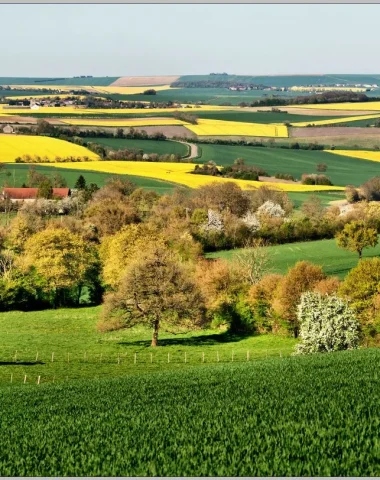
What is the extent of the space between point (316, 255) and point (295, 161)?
4082 centimetres

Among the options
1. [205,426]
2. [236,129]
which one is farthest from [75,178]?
[205,426]

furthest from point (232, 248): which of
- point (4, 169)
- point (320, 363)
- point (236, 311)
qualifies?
point (320, 363)

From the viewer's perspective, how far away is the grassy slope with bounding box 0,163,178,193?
8406 cm

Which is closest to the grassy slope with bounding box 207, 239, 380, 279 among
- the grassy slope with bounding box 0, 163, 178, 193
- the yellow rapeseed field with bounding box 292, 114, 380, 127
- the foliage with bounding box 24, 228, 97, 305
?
the foliage with bounding box 24, 228, 97, 305

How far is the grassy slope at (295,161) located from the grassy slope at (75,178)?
14.9 meters

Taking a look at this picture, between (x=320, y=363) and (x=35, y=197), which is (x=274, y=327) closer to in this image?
(x=320, y=363)

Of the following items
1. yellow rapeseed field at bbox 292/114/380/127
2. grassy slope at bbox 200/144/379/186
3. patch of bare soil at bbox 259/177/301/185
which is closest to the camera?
patch of bare soil at bbox 259/177/301/185

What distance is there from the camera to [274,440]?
12.8 meters

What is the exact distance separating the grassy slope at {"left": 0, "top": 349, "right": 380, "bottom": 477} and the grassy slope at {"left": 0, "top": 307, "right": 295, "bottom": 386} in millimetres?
9163

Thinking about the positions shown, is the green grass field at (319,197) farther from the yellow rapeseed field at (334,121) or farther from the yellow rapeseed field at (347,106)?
the yellow rapeseed field at (347,106)

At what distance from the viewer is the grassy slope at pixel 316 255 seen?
55781mm

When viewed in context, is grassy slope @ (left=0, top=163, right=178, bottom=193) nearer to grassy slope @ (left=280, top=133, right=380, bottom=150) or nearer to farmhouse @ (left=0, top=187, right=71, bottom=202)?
farmhouse @ (left=0, top=187, right=71, bottom=202)

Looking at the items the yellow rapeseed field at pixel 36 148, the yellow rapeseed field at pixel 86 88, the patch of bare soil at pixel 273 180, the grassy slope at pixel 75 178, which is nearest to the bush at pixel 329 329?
the grassy slope at pixel 75 178

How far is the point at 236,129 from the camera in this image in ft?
399
